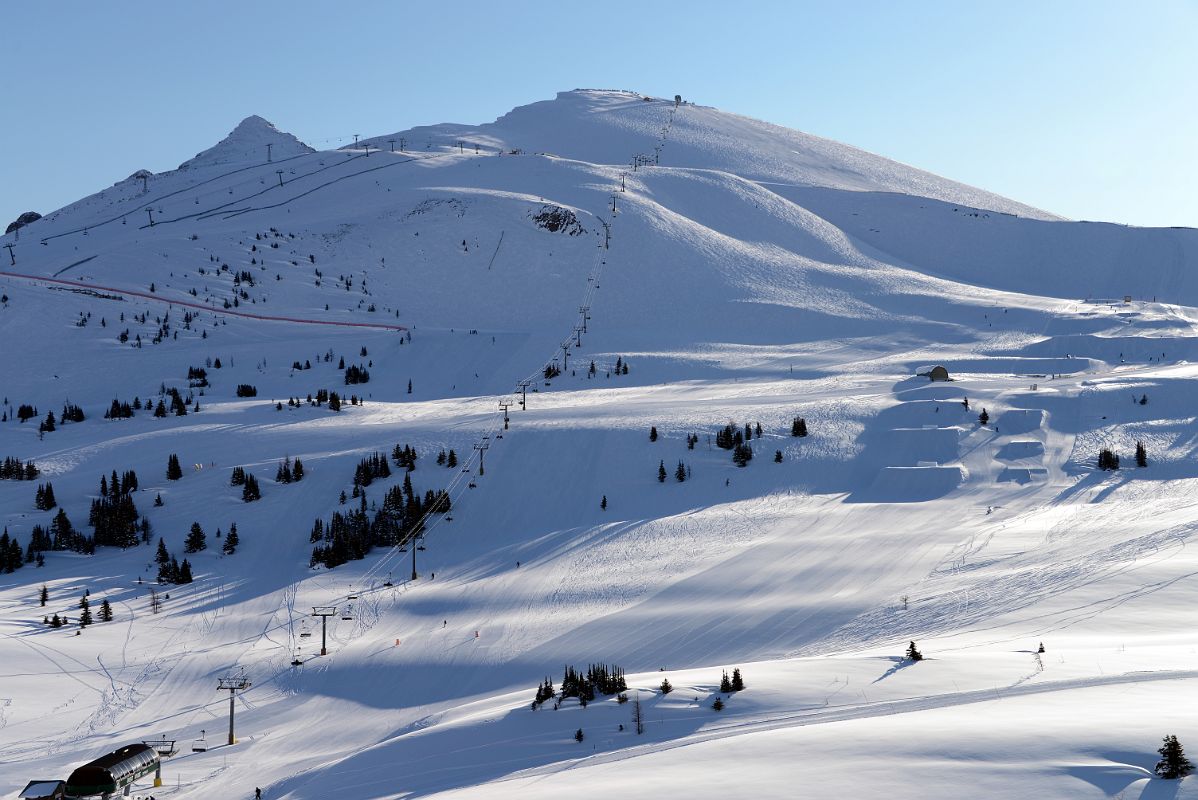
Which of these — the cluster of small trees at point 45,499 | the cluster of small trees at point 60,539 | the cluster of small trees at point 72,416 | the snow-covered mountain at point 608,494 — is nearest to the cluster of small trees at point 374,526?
the snow-covered mountain at point 608,494

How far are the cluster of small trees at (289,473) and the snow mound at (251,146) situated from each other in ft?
384

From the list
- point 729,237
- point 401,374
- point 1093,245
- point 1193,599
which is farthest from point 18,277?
point 1093,245

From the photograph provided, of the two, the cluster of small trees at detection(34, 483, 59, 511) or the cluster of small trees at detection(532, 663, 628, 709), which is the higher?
the cluster of small trees at detection(34, 483, 59, 511)

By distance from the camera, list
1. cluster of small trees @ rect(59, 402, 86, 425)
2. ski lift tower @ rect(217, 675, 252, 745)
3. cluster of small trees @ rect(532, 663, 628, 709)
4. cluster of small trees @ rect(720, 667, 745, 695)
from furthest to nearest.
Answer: cluster of small trees @ rect(59, 402, 86, 425)
ski lift tower @ rect(217, 675, 252, 745)
cluster of small trees @ rect(532, 663, 628, 709)
cluster of small trees @ rect(720, 667, 745, 695)

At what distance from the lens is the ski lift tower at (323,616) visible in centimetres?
3472

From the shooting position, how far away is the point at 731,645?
101 feet

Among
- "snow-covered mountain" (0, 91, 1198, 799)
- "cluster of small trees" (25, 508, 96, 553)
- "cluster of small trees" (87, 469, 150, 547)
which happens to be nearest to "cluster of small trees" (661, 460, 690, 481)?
"snow-covered mountain" (0, 91, 1198, 799)

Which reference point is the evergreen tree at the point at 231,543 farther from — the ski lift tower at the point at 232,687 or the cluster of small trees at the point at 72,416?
the cluster of small trees at the point at 72,416

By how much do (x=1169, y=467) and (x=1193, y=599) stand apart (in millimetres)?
19914

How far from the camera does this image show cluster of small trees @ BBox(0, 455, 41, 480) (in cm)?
4906

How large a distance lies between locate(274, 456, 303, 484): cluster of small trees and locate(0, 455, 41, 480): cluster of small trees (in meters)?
12.2

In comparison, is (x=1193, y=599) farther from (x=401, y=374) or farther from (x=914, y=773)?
(x=401, y=374)

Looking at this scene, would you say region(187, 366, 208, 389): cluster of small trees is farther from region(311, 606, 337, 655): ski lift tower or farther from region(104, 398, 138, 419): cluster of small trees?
region(311, 606, 337, 655): ski lift tower

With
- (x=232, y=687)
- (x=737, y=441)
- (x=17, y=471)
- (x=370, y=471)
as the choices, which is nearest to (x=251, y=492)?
(x=370, y=471)
